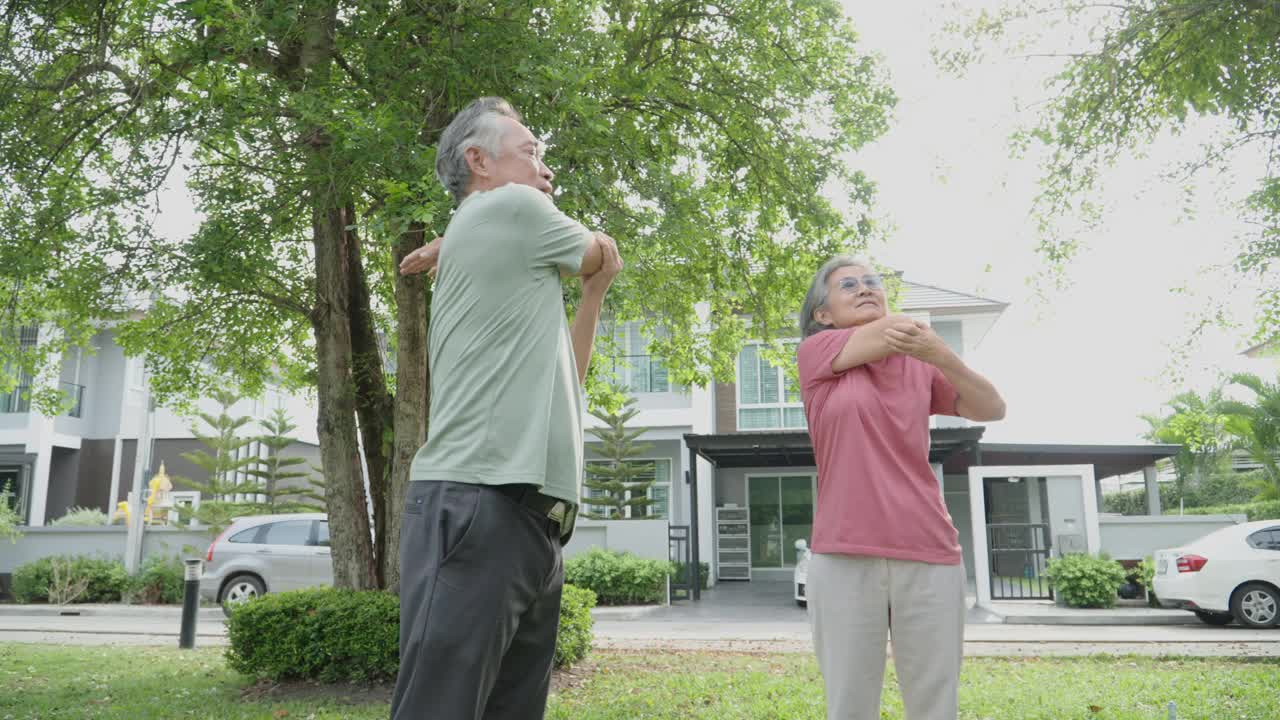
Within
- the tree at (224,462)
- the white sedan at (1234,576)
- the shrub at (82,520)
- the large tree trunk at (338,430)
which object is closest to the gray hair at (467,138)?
the large tree trunk at (338,430)

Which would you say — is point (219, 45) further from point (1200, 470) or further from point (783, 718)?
point (1200, 470)

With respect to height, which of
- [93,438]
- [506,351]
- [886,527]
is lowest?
[886,527]

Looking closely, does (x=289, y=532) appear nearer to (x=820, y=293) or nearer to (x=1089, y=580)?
(x=1089, y=580)

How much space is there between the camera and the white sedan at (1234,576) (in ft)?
42.8

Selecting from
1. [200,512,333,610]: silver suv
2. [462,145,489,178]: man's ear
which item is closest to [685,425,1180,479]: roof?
[200,512,333,610]: silver suv

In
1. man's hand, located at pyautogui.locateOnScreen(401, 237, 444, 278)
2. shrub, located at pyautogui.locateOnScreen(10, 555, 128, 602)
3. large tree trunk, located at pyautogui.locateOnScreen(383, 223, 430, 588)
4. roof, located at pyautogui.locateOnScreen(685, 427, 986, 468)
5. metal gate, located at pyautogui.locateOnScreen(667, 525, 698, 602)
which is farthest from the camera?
metal gate, located at pyautogui.locateOnScreen(667, 525, 698, 602)

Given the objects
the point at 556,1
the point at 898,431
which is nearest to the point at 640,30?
the point at 556,1

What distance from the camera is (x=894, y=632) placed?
264 centimetres

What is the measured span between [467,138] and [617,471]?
20233 millimetres

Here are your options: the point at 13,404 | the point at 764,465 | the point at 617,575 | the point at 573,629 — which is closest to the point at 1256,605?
the point at 617,575

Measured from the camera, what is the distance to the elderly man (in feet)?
6.27

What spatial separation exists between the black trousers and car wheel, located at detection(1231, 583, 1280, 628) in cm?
1422

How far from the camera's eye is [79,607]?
1747 centimetres

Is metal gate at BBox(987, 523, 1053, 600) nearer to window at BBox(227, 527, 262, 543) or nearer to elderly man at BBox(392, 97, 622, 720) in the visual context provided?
window at BBox(227, 527, 262, 543)
